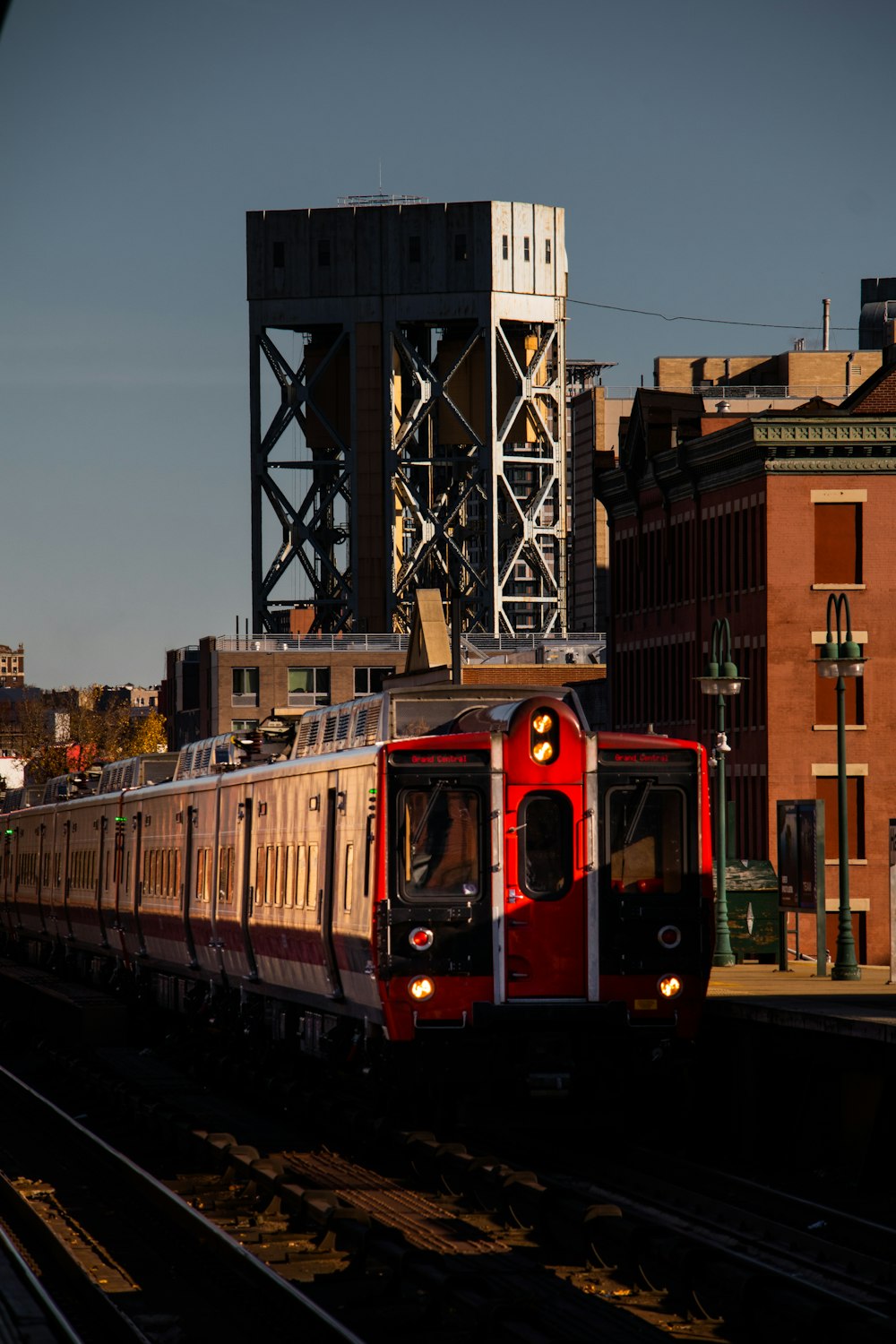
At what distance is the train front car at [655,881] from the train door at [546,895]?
0.21 metres

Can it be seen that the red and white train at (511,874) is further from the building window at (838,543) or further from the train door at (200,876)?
the building window at (838,543)

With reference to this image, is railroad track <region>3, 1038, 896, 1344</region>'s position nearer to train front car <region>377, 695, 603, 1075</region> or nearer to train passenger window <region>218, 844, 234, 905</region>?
train front car <region>377, 695, 603, 1075</region>

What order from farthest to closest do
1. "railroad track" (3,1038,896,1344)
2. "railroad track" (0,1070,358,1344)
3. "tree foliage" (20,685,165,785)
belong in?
1. "tree foliage" (20,685,165,785)
2. "railroad track" (0,1070,358,1344)
3. "railroad track" (3,1038,896,1344)

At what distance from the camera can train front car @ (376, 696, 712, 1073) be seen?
19906 millimetres

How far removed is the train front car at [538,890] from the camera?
19.9 m

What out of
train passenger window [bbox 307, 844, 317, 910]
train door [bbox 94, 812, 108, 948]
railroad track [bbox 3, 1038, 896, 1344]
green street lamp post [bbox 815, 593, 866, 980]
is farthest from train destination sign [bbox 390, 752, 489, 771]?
train door [bbox 94, 812, 108, 948]

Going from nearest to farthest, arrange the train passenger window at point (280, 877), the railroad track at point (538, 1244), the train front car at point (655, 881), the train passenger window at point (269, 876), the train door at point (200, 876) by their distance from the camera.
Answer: the railroad track at point (538, 1244) → the train front car at point (655, 881) → the train passenger window at point (280, 877) → the train passenger window at point (269, 876) → the train door at point (200, 876)

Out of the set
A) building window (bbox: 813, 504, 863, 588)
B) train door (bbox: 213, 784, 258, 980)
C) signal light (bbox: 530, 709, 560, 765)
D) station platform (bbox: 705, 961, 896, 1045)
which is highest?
building window (bbox: 813, 504, 863, 588)

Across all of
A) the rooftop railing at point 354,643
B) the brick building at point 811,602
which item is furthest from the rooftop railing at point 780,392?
the brick building at point 811,602

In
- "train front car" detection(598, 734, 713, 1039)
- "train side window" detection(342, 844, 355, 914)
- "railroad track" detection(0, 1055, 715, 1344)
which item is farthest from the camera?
"train side window" detection(342, 844, 355, 914)

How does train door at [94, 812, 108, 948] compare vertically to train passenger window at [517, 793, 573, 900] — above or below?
below

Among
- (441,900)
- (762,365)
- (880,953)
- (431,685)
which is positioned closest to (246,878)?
(431,685)

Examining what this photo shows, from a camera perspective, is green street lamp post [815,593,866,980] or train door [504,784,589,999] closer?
train door [504,784,589,999]

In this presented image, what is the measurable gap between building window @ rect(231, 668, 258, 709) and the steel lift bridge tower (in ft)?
62.2
